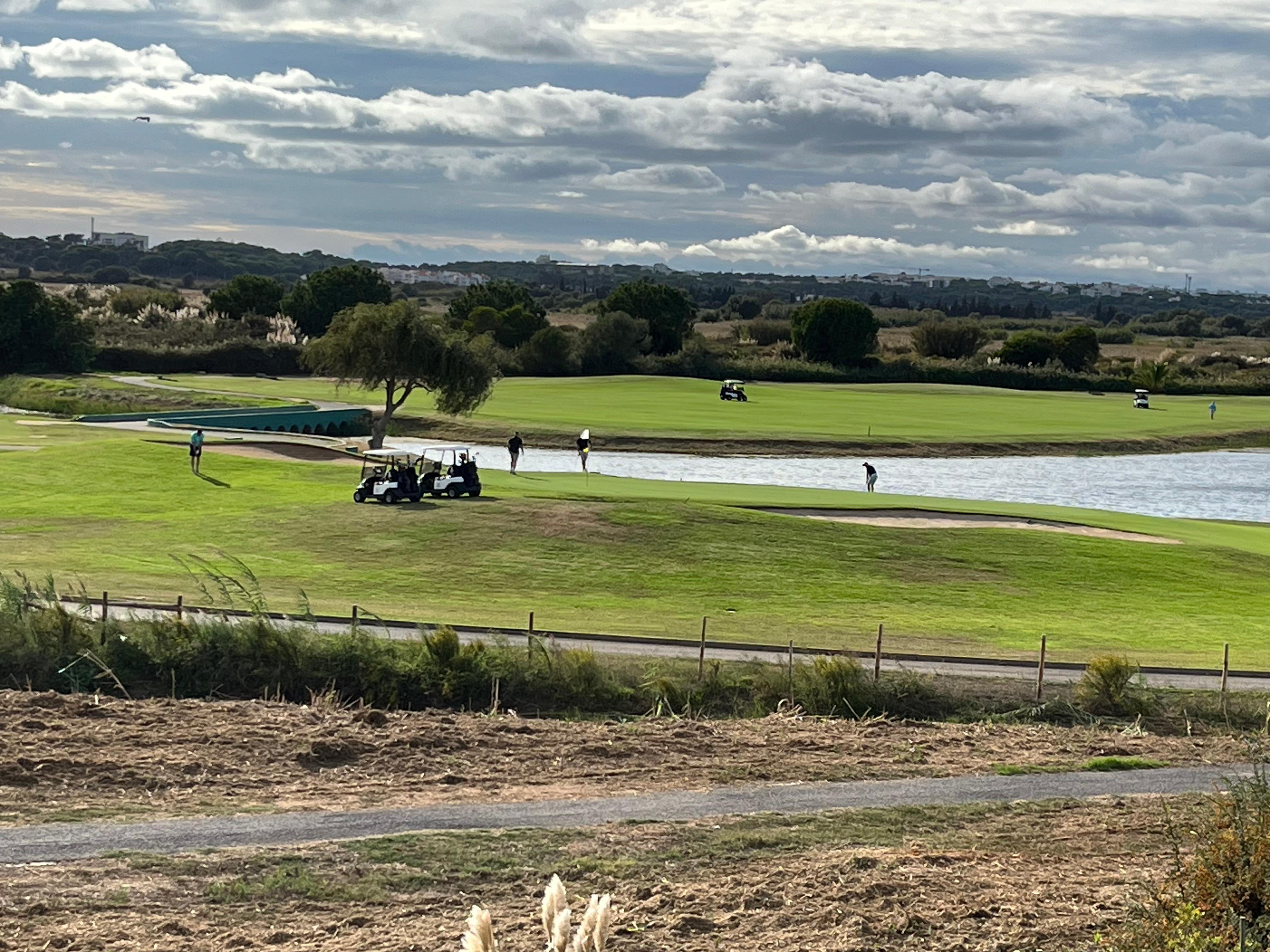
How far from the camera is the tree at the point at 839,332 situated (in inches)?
5172

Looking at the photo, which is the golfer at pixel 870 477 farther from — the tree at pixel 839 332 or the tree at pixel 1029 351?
the tree at pixel 1029 351

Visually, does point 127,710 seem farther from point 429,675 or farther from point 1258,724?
point 1258,724

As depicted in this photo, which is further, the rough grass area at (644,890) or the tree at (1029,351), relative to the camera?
the tree at (1029,351)

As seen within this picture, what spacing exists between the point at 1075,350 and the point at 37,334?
86.7 meters

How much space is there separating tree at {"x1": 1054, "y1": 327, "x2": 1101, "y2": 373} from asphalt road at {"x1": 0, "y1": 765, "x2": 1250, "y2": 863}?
124773 mm

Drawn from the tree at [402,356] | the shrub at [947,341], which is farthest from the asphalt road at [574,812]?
the shrub at [947,341]

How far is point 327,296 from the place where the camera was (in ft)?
444

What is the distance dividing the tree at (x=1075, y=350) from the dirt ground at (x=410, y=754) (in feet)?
403

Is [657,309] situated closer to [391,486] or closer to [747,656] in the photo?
[391,486]

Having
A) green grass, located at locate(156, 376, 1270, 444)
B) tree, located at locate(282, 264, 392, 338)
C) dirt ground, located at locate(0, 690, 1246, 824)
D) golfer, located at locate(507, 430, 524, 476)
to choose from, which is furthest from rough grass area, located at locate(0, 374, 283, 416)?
dirt ground, located at locate(0, 690, 1246, 824)

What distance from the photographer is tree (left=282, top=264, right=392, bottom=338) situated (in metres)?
134

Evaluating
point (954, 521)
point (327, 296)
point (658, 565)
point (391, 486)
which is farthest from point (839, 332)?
point (658, 565)

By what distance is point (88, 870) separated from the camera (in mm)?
10633

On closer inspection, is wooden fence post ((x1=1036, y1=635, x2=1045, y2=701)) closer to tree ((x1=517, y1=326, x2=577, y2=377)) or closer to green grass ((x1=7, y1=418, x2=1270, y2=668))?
green grass ((x1=7, y1=418, x2=1270, y2=668))
